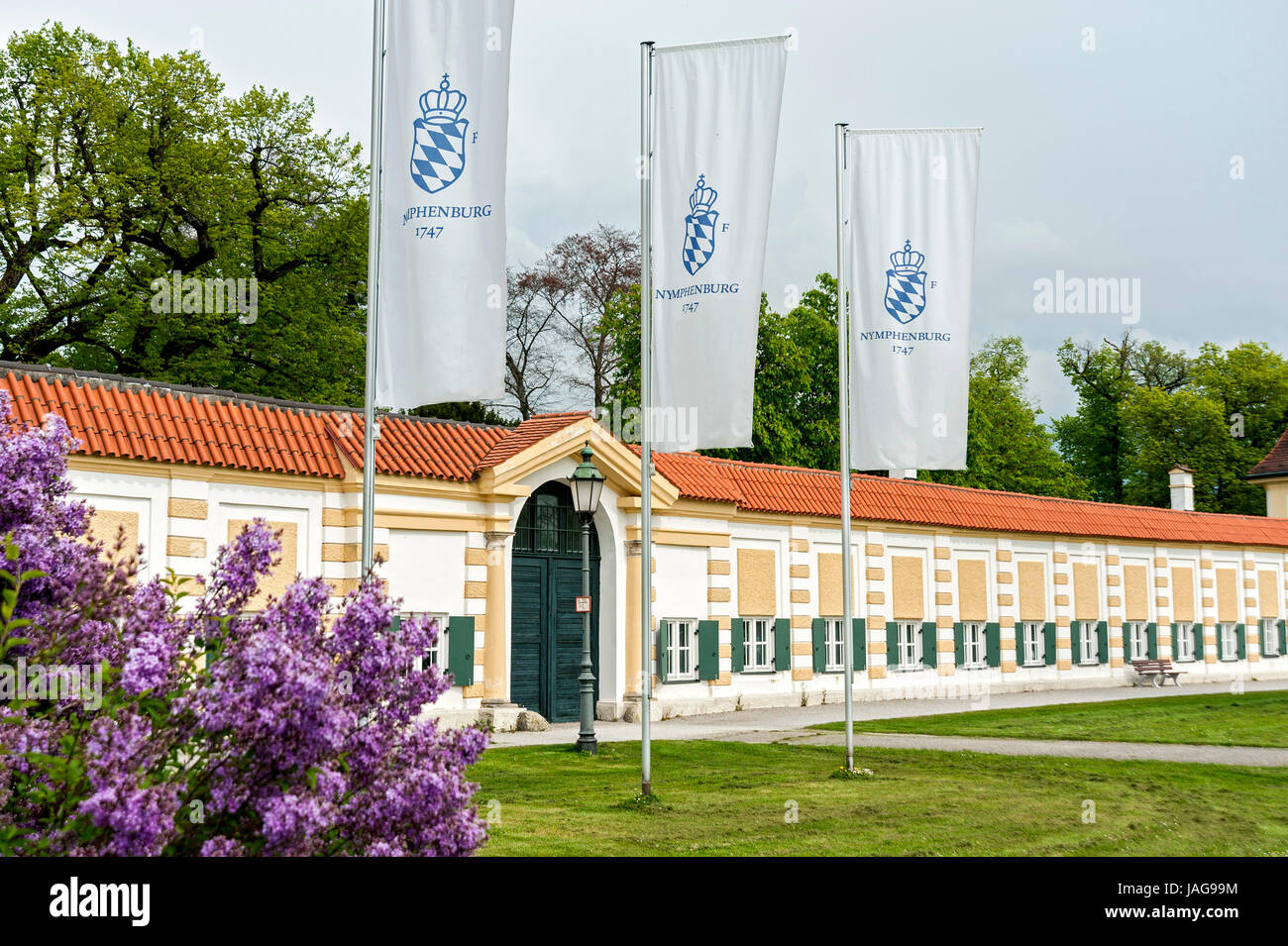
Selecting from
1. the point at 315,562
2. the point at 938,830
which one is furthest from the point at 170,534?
the point at 938,830

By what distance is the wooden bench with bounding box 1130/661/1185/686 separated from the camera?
3481 centimetres

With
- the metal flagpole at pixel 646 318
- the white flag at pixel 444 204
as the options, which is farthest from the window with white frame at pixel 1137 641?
the white flag at pixel 444 204

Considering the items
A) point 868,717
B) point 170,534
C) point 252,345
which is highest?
point 252,345

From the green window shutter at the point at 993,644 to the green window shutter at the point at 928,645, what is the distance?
224 cm

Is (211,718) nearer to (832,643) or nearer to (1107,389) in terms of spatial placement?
(832,643)

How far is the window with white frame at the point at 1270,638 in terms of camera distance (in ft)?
132

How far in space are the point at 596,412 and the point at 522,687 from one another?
20783 mm

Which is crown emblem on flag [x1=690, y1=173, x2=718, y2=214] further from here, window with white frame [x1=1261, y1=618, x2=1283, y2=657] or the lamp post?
window with white frame [x1=1261, y1=618, x2=1283, y2=657]

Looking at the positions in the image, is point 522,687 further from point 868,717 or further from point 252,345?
point 252,345

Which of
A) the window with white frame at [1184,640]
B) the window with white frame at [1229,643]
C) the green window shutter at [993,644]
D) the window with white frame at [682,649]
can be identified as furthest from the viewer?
the window with white frame at [1229,643]

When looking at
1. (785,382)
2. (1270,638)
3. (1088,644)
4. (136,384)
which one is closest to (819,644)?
(1088,644)

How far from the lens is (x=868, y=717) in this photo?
2409cm

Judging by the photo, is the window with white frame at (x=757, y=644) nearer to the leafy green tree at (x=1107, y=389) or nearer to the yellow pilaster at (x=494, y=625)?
the yellow pilaster at (x=494, y=625)

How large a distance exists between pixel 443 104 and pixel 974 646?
24059mm
